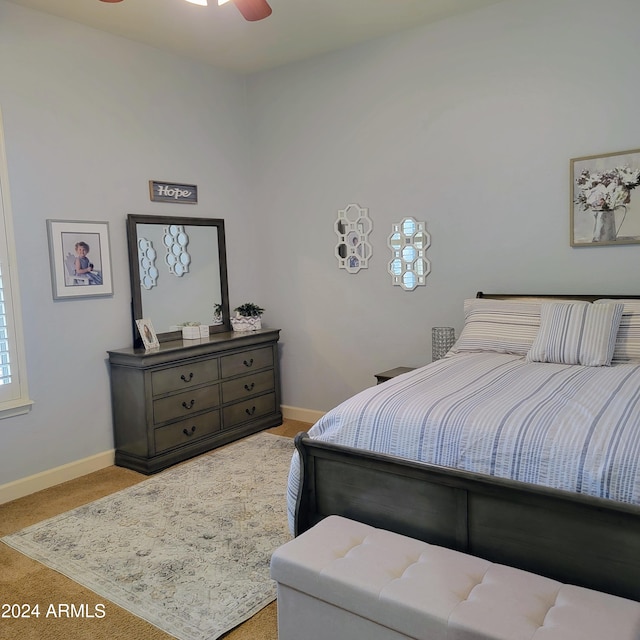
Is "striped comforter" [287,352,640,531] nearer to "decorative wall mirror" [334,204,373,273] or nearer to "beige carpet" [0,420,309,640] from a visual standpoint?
"beige carpet" [0,420,309,640]

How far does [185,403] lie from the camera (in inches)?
152

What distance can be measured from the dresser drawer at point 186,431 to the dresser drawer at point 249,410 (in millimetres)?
113

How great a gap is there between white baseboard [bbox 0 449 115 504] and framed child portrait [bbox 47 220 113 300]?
1084 millimetres

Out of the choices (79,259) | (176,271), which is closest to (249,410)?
(176,271)

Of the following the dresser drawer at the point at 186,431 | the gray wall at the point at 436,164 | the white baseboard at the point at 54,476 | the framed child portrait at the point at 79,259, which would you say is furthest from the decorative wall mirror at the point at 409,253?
the white baseboard at the point at 54,476

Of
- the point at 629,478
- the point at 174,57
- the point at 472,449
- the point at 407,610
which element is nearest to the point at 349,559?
the point at 407,610

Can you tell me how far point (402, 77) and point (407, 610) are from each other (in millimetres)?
3533

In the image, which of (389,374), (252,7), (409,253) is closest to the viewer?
(252,7)

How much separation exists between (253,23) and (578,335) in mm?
2807

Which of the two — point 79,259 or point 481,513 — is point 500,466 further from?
point 79,259

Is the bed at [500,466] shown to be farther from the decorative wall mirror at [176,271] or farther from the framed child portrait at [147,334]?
the decorative wall mirror at [176,271]

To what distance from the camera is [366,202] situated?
4.27 m

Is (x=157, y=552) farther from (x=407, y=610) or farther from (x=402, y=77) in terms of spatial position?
(x=402, y=77)

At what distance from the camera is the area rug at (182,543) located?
223 cm
